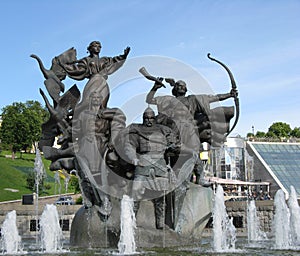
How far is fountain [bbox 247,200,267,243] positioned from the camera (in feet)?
53.8

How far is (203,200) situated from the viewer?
11859 millimetres

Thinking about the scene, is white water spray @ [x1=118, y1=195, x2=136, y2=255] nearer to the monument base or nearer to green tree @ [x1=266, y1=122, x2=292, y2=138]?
the monument base

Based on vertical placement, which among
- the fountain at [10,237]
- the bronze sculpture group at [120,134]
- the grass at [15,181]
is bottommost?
the fountain at [10,237]

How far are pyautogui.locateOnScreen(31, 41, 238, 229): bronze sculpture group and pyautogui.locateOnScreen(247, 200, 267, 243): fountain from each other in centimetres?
465

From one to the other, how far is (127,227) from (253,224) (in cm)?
817

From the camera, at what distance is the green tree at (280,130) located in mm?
83188

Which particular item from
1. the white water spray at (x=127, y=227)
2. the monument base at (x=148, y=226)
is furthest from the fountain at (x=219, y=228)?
the white water spray at (x=127, y=227)

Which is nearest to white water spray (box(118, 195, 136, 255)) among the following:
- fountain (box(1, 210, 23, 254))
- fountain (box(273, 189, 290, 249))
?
fountain (box(1, 210, 23, 254))

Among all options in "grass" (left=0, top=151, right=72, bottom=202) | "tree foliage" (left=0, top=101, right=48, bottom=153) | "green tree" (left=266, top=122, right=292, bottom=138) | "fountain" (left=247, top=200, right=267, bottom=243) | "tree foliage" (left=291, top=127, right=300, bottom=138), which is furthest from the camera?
"tree foliage" (left=291, top=127, right=300, bottom=138)

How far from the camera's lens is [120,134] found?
11.4 m

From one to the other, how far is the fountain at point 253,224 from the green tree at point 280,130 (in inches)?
2677

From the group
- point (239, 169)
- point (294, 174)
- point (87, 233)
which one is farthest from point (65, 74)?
point (239, 169)

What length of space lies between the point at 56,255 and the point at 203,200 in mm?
4076

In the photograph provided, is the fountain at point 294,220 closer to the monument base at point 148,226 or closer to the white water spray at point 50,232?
the monument base at point 148,226
